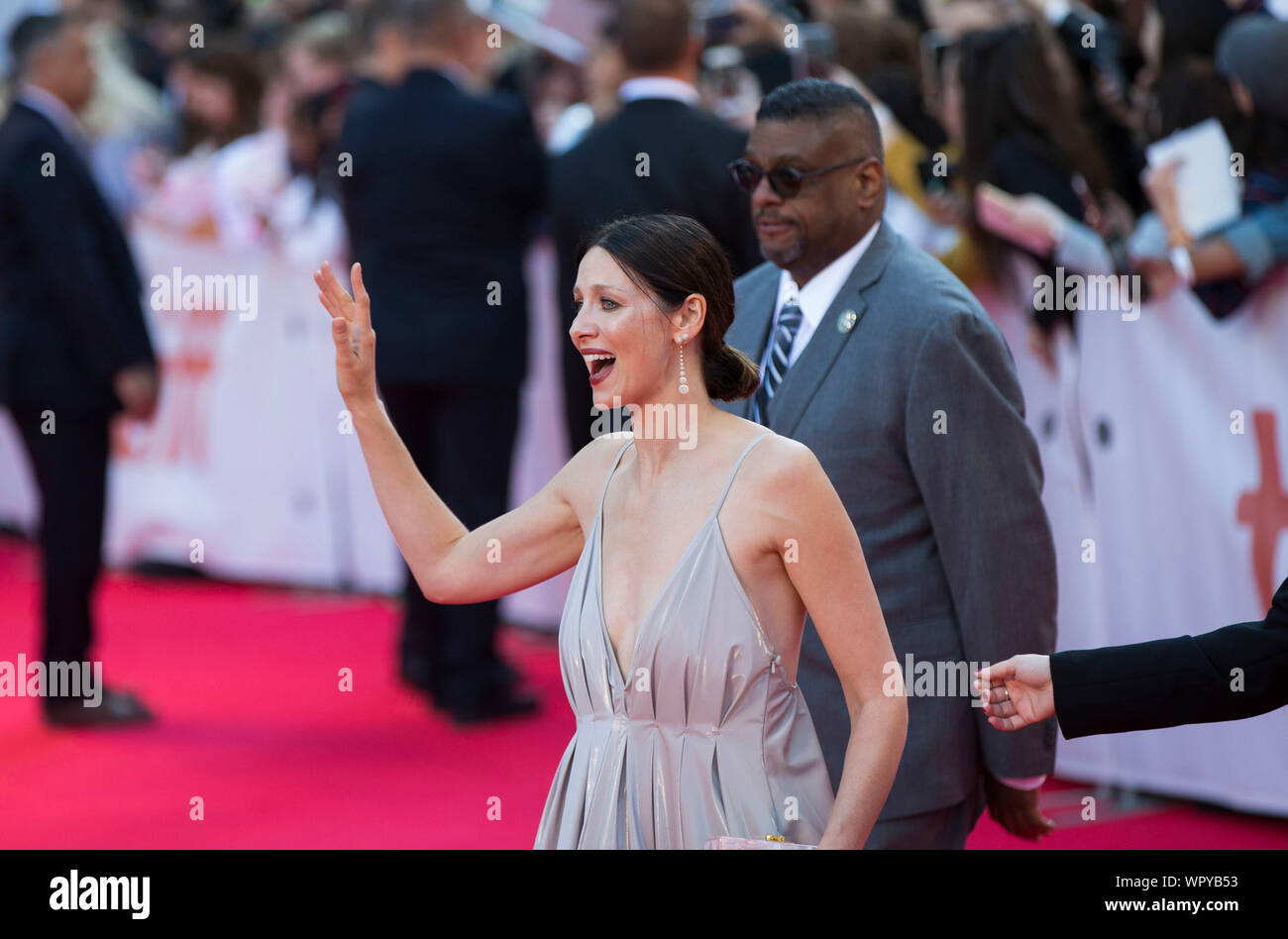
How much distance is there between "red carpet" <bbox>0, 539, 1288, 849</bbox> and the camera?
190 inches

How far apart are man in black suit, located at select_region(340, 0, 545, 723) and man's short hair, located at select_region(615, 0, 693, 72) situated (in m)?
0.64

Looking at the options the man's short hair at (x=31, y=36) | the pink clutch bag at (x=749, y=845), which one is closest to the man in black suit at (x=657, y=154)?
the man's short hair at (x=31, y=36)

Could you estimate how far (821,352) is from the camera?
119 inches

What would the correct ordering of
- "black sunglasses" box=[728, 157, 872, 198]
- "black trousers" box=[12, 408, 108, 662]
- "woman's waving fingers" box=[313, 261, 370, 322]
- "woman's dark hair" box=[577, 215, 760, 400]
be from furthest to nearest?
1. "black trousers" box=[12, 408, 108, 662]
2. "black sunglasses" box=[728, 157, 872, 198]
3. "woman's waving fingers" box=[313, 261, 370, 322]
4. "woman's dark hair" box=[577, 215, 760, 400]

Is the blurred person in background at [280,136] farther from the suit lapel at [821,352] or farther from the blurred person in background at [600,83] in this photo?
the suit lapel at [821,352]

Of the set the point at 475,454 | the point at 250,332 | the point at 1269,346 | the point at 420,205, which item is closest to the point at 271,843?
the point at 475,454

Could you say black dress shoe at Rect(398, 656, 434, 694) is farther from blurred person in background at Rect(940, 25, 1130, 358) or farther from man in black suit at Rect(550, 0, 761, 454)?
blurred person in background at Rect(940, 25, 1130, 358)

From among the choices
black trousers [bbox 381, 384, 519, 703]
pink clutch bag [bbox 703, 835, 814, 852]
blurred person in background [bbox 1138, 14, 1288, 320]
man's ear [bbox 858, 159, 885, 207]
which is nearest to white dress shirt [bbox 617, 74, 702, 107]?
black trousers [bbox 381, 384, 519, 703]

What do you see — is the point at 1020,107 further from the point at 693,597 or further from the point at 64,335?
the point at 64,335

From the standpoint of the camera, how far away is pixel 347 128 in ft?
20.2

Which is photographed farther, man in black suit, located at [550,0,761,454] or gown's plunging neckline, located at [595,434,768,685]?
man in black suit, located at [550,0,761,454]

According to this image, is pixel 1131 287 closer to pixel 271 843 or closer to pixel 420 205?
pixel 420 205

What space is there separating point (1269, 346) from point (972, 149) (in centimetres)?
123

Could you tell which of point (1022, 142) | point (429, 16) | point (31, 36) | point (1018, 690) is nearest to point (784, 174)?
point (1018, 690)
